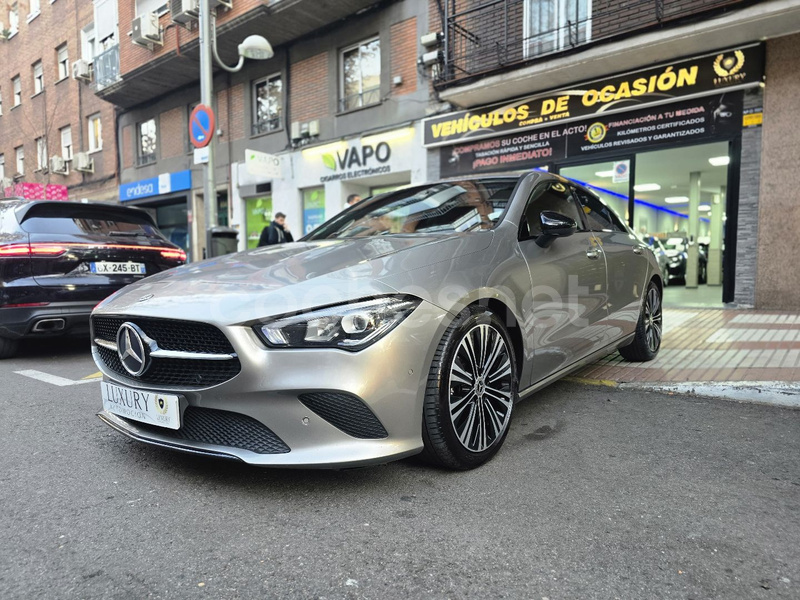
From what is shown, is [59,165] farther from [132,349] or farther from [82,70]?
[132,349]

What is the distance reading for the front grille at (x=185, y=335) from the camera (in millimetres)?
2150

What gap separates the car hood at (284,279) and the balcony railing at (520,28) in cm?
745

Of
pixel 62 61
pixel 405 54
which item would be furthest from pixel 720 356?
pixel 62 61

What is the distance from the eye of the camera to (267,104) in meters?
14.6

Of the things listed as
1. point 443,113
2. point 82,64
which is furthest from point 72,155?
point 443,113

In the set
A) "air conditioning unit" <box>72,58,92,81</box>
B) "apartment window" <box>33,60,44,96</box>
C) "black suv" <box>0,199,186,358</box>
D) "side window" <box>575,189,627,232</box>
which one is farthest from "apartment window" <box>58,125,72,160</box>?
"side window" <box>575,189,627,232</box>

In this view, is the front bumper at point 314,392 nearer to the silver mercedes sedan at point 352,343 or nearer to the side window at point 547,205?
the silver mercedes sedan at point 352,343

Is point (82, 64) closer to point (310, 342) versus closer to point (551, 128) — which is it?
point (551, 128)

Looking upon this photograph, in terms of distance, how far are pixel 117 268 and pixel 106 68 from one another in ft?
49.8

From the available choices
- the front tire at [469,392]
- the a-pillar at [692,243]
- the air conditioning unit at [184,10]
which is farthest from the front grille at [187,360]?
the air conditioning unit at [184,10]

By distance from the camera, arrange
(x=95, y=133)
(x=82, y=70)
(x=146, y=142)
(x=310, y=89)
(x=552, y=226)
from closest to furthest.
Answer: (x=552, y=226)
(x=310, y=89)
(x=146, y=142)
(x=82, y=70)
(x=95, y=133)

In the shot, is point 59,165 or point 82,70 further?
point 59,165

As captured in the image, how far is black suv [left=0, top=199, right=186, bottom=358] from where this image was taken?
4.95 meters

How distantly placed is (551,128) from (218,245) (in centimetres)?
606
